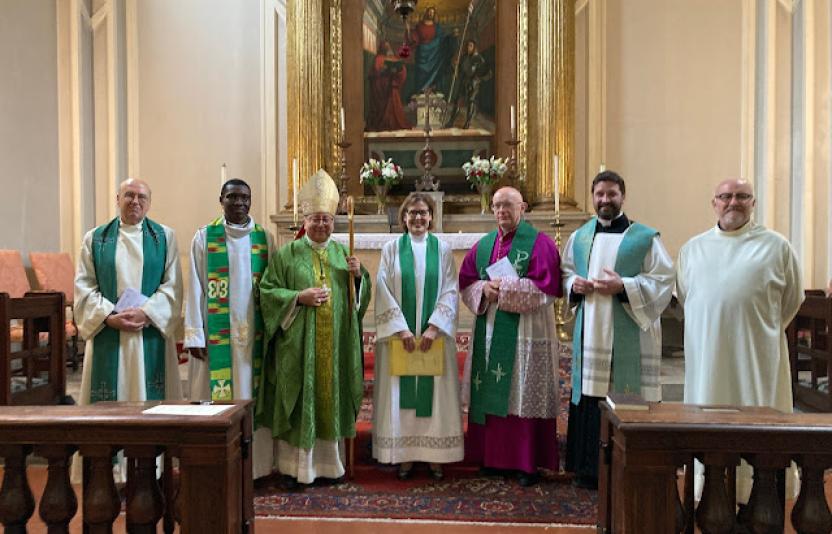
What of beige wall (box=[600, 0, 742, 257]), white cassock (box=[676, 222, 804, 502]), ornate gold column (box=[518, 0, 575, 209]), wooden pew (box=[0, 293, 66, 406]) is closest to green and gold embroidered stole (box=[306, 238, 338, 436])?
wooden pew (box=[0, 293, 66, 406])

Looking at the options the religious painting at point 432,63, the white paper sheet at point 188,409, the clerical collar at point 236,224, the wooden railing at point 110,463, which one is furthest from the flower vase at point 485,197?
the wooden railing at point 110,463

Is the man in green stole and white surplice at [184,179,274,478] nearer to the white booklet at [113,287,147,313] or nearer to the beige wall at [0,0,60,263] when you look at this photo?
the white booklet at [113,287,147,313]

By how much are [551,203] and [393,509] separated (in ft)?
16.8

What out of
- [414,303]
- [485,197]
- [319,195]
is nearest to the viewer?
[319,195]

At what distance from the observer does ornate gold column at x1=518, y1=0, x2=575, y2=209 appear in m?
7.77

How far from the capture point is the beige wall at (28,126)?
277 inches

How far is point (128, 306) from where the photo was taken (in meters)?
3.62

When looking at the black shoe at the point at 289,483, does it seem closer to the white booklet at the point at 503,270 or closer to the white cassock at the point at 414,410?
the white cassock at the point at 414,410

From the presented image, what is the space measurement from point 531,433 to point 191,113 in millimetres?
6629

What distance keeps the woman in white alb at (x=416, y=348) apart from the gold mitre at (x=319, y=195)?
48 centimetres

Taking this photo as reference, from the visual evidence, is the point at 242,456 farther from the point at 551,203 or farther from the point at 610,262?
the point at 551,203

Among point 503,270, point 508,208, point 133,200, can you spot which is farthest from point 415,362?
point 133,200

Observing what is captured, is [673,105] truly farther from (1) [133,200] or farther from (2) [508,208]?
(1) [133,200]

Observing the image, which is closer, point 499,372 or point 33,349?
point 499,372
